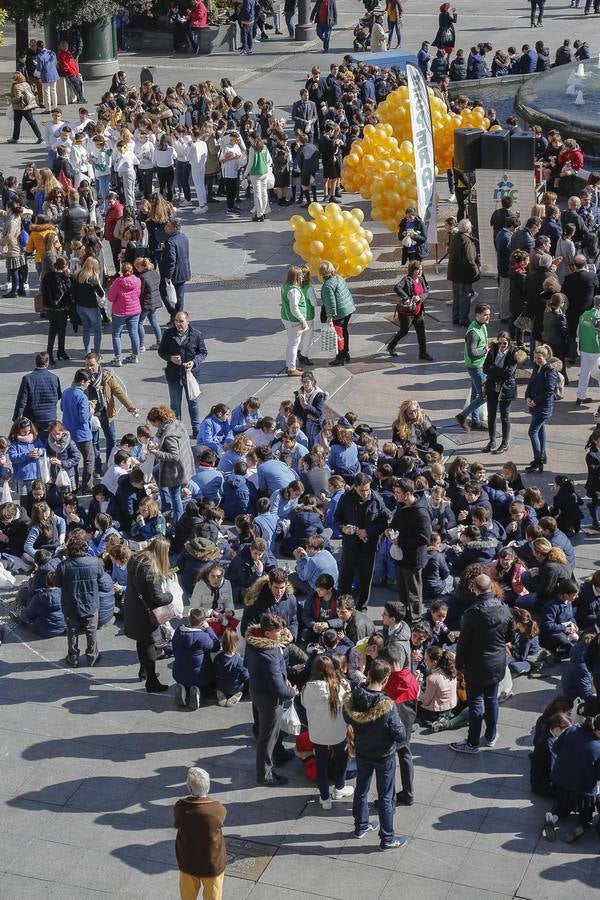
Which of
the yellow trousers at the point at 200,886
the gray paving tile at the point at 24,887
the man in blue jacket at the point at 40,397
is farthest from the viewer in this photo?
the man in blue jacket at the point at 40,397

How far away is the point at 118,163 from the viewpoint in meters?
24.5

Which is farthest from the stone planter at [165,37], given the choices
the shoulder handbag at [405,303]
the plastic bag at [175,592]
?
the plastic bag at [175,592]

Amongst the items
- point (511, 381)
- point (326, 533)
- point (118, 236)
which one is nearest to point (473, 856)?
point (326, 533)

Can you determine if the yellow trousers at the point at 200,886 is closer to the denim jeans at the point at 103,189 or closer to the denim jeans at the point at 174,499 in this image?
the denim jeans at the point at 174,499

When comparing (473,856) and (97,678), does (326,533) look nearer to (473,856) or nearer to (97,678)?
(97,678)

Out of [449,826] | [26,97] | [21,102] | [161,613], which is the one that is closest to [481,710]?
[449,826]

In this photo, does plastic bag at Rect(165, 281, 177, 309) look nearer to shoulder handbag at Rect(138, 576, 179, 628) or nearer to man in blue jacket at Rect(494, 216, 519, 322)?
man in blue jacket at Rect(494, 216, 519, 322)

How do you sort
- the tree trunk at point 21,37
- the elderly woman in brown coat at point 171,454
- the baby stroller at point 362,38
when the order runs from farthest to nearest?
the baby stroller at point 362,38, the tree trunk at point 21,37, the elderly woman in brown coat at point 171,454

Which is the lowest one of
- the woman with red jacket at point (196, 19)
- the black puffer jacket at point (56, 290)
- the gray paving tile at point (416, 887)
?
the gray paving tile at point (416, 887)

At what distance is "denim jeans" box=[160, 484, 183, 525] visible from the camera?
1487 cm

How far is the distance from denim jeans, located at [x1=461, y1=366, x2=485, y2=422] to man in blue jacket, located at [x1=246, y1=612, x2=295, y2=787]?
6.53m

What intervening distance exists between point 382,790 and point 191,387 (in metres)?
7.81

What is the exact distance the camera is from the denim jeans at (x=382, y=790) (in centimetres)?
991

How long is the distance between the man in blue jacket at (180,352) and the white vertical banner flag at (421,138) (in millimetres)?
5768
